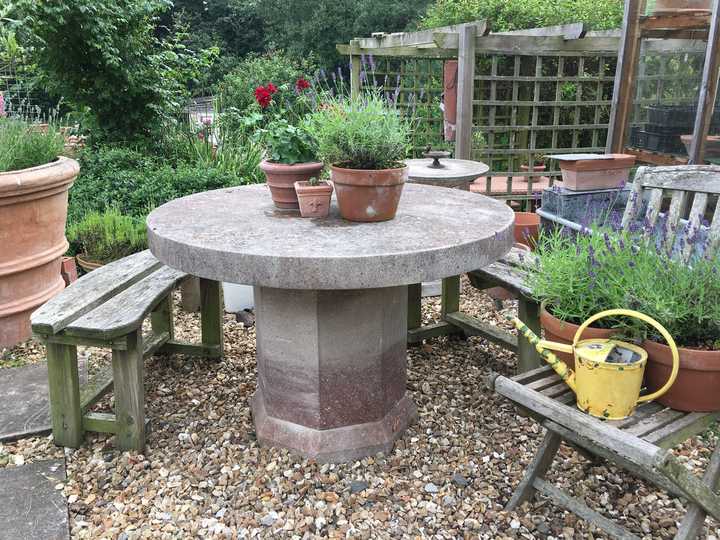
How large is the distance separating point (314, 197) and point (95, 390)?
1.33 metres

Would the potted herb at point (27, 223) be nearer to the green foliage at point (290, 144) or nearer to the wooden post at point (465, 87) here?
the green foliage at point (290, 144)

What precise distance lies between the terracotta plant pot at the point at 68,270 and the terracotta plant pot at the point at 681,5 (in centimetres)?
435

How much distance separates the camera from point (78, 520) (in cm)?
229

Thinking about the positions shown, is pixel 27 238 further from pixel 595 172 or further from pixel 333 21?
pixel 333 21

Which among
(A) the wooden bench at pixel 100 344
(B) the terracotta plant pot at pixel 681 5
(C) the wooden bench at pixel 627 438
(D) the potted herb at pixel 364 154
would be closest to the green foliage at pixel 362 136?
(D) the potted herb at pixel 364 154

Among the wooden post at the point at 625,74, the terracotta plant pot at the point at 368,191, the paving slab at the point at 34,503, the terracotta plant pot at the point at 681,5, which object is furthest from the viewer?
the wooden post at the point at 625,74

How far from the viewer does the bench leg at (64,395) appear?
2.61m

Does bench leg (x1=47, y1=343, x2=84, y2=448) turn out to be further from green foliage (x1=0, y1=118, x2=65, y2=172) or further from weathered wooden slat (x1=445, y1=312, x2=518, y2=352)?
weathered wooden slat (x1=445, y1=312, x2=518, y2=352)

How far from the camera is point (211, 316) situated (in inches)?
138

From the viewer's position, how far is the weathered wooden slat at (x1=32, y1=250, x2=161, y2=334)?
2512 millimetres

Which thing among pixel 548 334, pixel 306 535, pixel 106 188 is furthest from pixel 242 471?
pixel 106 188

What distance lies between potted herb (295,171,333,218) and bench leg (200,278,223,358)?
1.09 meters

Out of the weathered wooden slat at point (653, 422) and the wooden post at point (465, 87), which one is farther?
the wooden post at point (465, 87)

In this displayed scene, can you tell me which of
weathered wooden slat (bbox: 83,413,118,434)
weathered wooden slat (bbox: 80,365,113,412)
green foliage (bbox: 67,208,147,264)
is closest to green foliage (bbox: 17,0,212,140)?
green foliage (bbox: 67,208,147,264)
